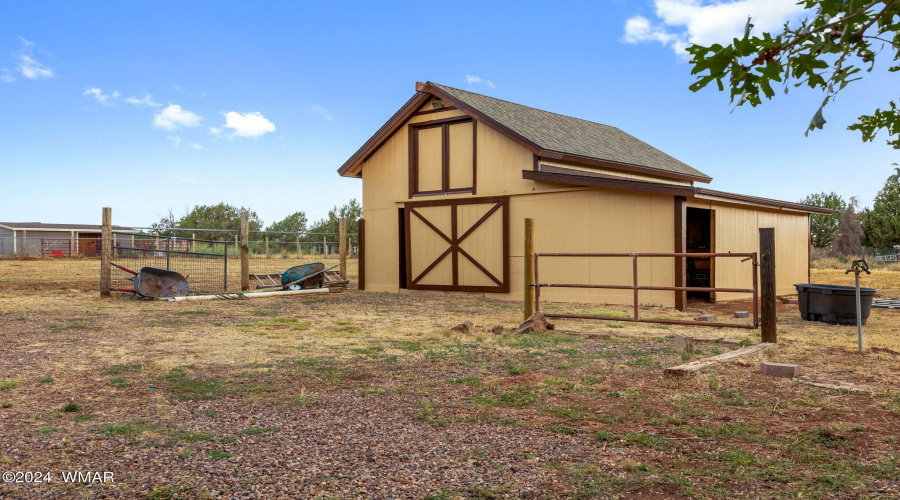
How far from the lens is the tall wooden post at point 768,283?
7.81 meters

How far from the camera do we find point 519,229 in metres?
14.7

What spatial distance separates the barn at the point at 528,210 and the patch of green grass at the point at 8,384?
33.2 feet

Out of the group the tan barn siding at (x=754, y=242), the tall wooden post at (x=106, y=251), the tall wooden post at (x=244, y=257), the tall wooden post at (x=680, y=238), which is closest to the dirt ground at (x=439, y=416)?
the tall wooden post at (x=680, y=238)

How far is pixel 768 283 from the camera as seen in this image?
25.7 ft

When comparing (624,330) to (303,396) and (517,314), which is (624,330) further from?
(303,396)

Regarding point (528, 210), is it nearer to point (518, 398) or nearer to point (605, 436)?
point (518, 398)

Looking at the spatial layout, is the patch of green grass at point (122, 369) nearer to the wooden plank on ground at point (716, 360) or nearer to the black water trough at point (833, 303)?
the wooden plank on ground at point (716, 360)

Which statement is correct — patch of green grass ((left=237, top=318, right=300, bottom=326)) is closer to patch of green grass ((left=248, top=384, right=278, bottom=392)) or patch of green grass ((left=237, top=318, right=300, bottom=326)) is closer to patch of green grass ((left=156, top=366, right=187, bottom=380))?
patch of green grass ((left=156, top=366, right=187, bottom=380))

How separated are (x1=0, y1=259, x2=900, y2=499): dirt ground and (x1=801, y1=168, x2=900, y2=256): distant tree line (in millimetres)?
36734

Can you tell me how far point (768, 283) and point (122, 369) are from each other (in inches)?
294

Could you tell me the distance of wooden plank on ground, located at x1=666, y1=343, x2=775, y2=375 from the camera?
6008mm

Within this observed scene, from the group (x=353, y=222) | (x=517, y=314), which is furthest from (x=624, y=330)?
(x=353, y=222)

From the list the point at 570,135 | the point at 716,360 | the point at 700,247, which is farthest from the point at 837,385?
the point at 570,135

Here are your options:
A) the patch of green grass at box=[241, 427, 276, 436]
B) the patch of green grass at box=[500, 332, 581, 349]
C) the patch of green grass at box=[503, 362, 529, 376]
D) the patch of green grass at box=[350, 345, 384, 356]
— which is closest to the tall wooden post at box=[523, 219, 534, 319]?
the patch of green grass at box=[500, 332, 581, 349]
